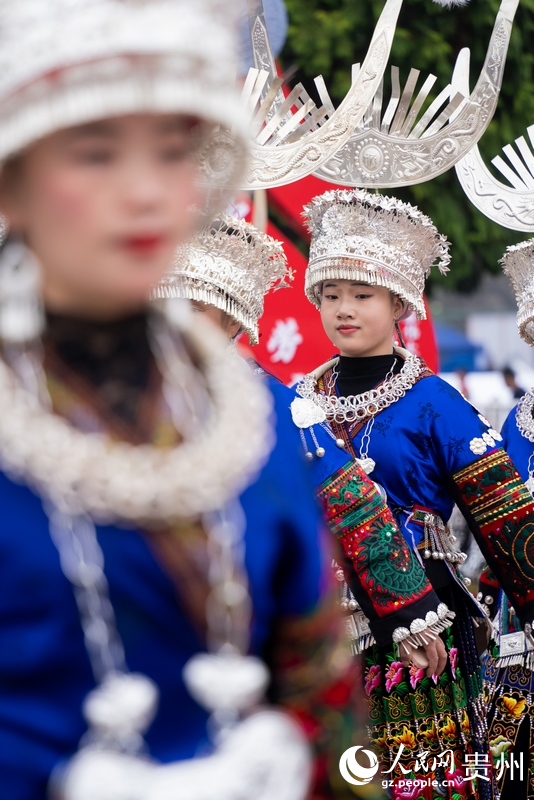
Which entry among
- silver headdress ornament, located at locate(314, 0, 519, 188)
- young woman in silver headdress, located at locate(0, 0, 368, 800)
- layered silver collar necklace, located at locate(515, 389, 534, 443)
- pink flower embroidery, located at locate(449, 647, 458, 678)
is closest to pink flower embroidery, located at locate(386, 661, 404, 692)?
pink flower embroidery, located at locate(449, 647, 458, 678)

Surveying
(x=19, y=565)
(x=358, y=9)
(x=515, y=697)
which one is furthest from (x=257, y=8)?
(x=358, y=9)

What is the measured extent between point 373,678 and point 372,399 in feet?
2.98

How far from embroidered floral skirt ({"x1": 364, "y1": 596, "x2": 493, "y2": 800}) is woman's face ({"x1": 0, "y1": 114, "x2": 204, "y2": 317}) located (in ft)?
7.85

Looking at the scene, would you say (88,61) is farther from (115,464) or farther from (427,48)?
(427,48)

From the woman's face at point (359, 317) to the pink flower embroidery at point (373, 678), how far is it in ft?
3.46

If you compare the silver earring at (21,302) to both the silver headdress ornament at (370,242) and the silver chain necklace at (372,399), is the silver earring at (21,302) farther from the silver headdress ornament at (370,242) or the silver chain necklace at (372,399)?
the silver headdress ornament at (370,242)

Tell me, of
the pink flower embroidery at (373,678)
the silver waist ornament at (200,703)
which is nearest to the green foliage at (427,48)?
the pink flower embroidery at (373,678)

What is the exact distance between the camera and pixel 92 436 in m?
1.13

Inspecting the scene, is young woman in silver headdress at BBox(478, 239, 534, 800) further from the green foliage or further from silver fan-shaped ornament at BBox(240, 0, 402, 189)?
the green foliage

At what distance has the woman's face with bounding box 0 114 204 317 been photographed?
110 cm

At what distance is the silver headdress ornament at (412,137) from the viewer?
3953 mm

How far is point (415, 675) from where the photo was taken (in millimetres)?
3324

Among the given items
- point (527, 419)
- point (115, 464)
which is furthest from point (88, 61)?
point (527, 419)

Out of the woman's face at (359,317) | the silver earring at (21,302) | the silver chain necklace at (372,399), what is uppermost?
the woman's face at (359,317)
